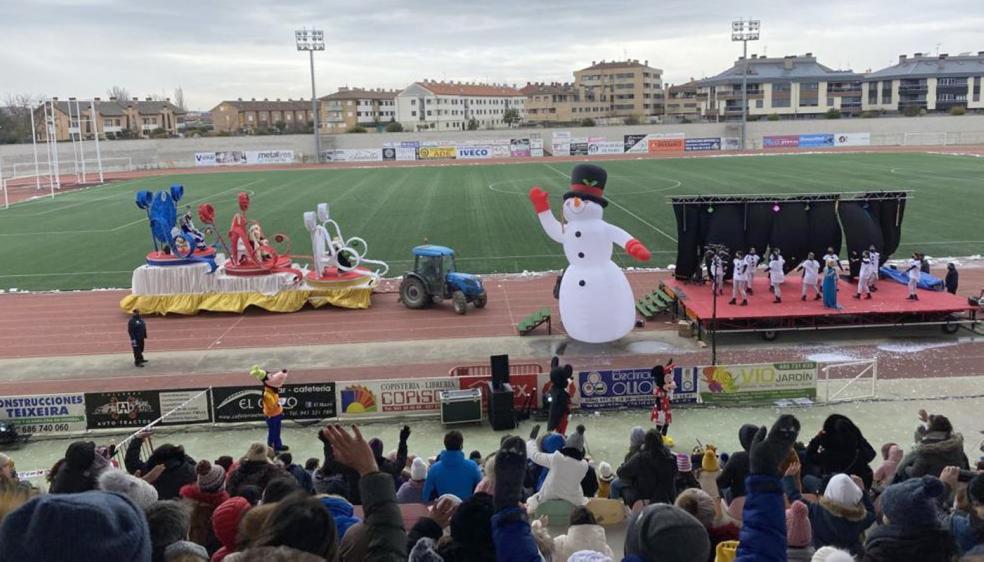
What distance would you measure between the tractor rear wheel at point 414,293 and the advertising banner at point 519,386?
27.1 feet

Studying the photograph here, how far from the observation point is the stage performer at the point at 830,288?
754 inches

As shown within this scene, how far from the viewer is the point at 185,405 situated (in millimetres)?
14039

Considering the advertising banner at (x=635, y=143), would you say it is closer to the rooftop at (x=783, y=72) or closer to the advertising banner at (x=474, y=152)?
the advertising banner at (x=474, y=152)

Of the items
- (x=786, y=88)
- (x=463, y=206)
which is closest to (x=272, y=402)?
(x=463, y=206)

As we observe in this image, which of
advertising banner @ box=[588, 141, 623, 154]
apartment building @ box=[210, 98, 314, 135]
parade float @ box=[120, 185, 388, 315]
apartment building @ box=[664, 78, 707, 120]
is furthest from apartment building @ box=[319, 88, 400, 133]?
Result: parade float @ box=[120, 185, 388, 315]

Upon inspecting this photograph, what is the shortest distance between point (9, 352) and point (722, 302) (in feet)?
59.3

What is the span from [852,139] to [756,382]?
68.2 m

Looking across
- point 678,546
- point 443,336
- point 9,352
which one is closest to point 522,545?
point 678,546

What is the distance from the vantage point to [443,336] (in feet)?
65.8

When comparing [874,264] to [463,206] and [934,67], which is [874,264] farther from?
[934,67]

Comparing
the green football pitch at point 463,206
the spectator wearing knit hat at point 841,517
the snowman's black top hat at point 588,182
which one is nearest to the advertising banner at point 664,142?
the green football pitch at point 463,206

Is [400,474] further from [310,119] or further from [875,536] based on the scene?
[310,119]

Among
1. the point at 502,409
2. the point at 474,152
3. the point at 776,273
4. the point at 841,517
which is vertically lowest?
the point at 502,409

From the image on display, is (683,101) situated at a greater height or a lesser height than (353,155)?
greater
